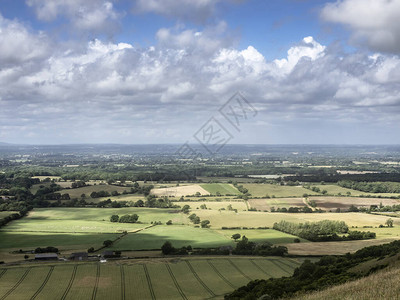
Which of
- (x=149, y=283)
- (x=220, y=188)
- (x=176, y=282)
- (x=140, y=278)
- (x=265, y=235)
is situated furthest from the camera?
(x=220, y=188)

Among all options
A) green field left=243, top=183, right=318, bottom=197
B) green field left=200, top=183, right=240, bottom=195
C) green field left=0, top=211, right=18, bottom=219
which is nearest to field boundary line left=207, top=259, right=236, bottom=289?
green field left=0, top=211, right=18, bottom=219

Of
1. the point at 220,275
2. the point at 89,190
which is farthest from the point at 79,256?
the point at 89,190

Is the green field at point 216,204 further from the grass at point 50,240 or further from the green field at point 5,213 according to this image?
the green field at point 5,213

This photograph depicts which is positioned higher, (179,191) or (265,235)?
(179,191)

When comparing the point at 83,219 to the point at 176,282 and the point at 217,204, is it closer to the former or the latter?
the point at 217,204

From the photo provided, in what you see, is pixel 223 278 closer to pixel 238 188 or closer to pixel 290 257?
pixel 290 257

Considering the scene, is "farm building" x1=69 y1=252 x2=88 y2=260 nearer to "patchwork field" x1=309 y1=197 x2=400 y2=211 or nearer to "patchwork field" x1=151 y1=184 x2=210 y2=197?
"patchwork field" x1=151 y1=184 x2=210 y2=197

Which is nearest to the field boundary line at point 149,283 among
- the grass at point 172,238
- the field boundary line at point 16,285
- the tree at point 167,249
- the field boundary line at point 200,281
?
the field boundary line at point 200,281
